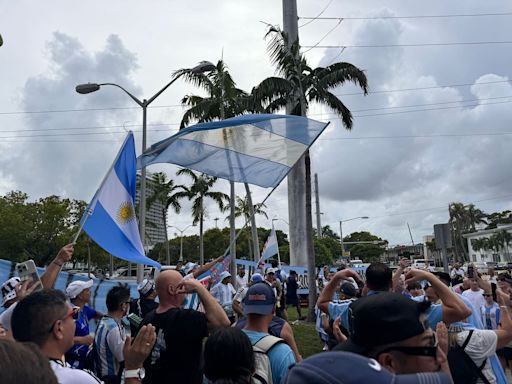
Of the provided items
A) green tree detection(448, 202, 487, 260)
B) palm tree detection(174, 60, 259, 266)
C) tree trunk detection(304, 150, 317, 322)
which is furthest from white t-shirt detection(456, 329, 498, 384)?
green tree detection(448, 202, 487, 260)

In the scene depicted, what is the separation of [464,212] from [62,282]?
9151 cm

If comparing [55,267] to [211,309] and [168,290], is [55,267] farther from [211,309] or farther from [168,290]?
[211,309]

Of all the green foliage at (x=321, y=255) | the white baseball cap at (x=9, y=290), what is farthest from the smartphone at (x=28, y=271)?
the green foliage at (x=321, y=255)

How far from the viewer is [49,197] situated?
A: 39.4m

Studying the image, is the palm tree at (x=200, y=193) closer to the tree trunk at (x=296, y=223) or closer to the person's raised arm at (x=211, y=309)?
the tree trunk at (x=296, y=223)

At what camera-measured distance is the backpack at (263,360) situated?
2812 mm

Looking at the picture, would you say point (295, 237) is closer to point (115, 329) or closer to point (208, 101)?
point (208, 101)

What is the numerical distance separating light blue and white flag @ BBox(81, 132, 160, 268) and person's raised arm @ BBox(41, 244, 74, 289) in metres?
1.39

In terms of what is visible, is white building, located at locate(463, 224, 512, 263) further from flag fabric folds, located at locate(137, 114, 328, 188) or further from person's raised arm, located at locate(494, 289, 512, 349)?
person's raised arm, located at locate(494, 289, 512, 349)

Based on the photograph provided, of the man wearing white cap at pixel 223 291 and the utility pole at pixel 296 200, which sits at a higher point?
the utility pole at pixel 296 200

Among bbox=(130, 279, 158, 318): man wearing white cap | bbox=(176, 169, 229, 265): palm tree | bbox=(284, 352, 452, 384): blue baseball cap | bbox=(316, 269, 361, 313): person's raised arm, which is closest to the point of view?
bbox=(284, 352, 452, 384): blue baseball cap

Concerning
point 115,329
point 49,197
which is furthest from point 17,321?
point 49,197

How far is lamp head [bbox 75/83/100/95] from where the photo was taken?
13648mm

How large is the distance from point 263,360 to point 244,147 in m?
5.75
